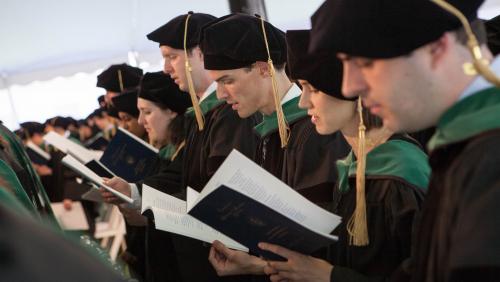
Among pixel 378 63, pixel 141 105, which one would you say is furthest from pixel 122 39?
pixel 378 63

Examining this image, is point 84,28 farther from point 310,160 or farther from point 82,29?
point 310,160

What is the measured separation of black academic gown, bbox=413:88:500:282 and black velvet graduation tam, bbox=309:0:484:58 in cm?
16

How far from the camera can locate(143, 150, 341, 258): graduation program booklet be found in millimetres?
2006

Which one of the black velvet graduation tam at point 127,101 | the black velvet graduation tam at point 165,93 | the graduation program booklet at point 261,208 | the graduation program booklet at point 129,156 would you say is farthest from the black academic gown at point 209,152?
the black velvet graduation tam at point 127,101

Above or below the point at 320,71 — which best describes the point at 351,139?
below

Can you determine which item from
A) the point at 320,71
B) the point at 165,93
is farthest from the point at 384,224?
the point at 165,93

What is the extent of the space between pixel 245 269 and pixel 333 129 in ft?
2.19

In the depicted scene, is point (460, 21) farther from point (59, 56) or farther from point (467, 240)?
point (59, 56)

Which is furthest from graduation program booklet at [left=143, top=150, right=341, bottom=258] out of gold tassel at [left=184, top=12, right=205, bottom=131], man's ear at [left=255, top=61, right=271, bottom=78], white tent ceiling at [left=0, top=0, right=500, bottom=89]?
white tent ceiling at [left=0, top=0, right=500, bottom=89]

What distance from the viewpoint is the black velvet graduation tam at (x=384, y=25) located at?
4.55ft

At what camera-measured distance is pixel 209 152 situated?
12.7 ft

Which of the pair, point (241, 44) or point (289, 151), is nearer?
point (289, 151)

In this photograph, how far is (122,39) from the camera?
59.9 feet

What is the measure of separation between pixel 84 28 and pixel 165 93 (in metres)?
12.9
